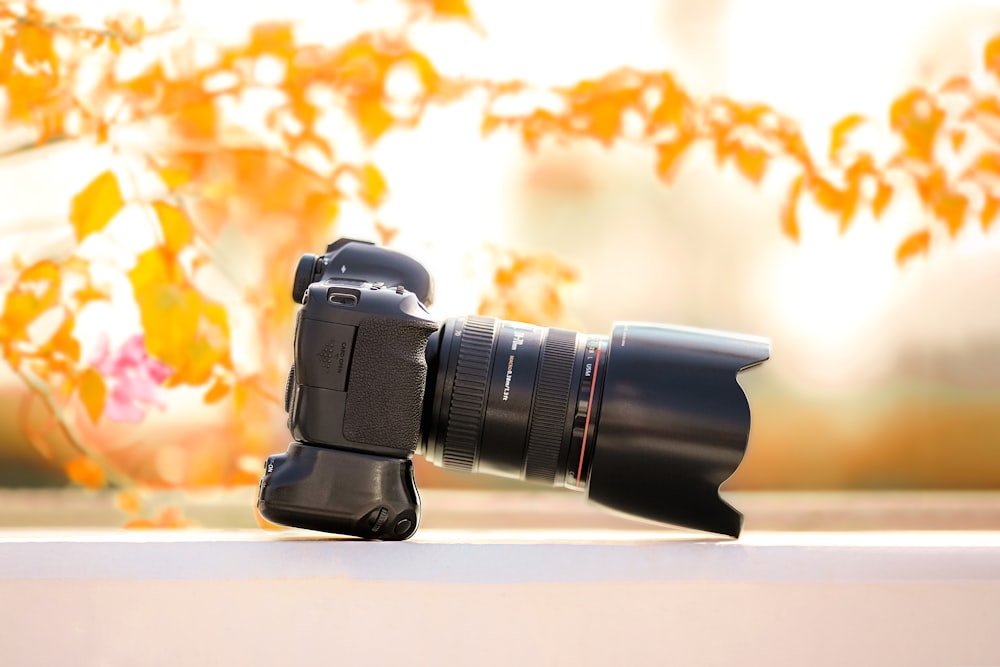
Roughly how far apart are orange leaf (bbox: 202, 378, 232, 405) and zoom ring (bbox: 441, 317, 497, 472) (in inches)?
20.4

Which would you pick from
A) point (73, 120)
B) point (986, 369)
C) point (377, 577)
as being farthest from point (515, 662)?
point (986, 369)

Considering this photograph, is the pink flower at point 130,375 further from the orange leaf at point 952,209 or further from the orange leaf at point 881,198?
the orange leaf at point 952,209

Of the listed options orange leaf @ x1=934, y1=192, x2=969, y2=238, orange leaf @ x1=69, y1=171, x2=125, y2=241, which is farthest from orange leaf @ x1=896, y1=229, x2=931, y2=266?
orange leaf @ x1=69, y1=171, x2=125, y2=241

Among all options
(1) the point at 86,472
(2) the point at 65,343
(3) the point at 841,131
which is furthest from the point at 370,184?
(3) the point at 841,131

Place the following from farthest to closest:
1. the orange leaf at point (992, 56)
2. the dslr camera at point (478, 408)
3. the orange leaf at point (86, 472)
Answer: the orange leaf at point (992, 56) → the orange leaf at point (86, 472) → the dslr camera at point (478, 408)

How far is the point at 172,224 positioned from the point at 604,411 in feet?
A: 2.14

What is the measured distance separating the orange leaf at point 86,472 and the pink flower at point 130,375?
87mm

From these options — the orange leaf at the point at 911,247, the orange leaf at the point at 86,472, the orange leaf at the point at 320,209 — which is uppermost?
the orange leaf at the point at 911,247

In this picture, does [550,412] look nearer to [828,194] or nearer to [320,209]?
[320,209]

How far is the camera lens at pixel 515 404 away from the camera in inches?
23.6

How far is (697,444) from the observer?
0.58 metres

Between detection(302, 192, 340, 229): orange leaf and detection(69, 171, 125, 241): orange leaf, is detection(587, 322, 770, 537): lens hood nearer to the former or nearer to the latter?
detection(302, 192, 340, 229): orange leaf

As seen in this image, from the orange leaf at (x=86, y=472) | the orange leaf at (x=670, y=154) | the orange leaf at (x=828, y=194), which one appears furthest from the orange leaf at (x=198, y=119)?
the orange leaf at (x=828, y=194)

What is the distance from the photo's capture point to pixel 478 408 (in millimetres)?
601
